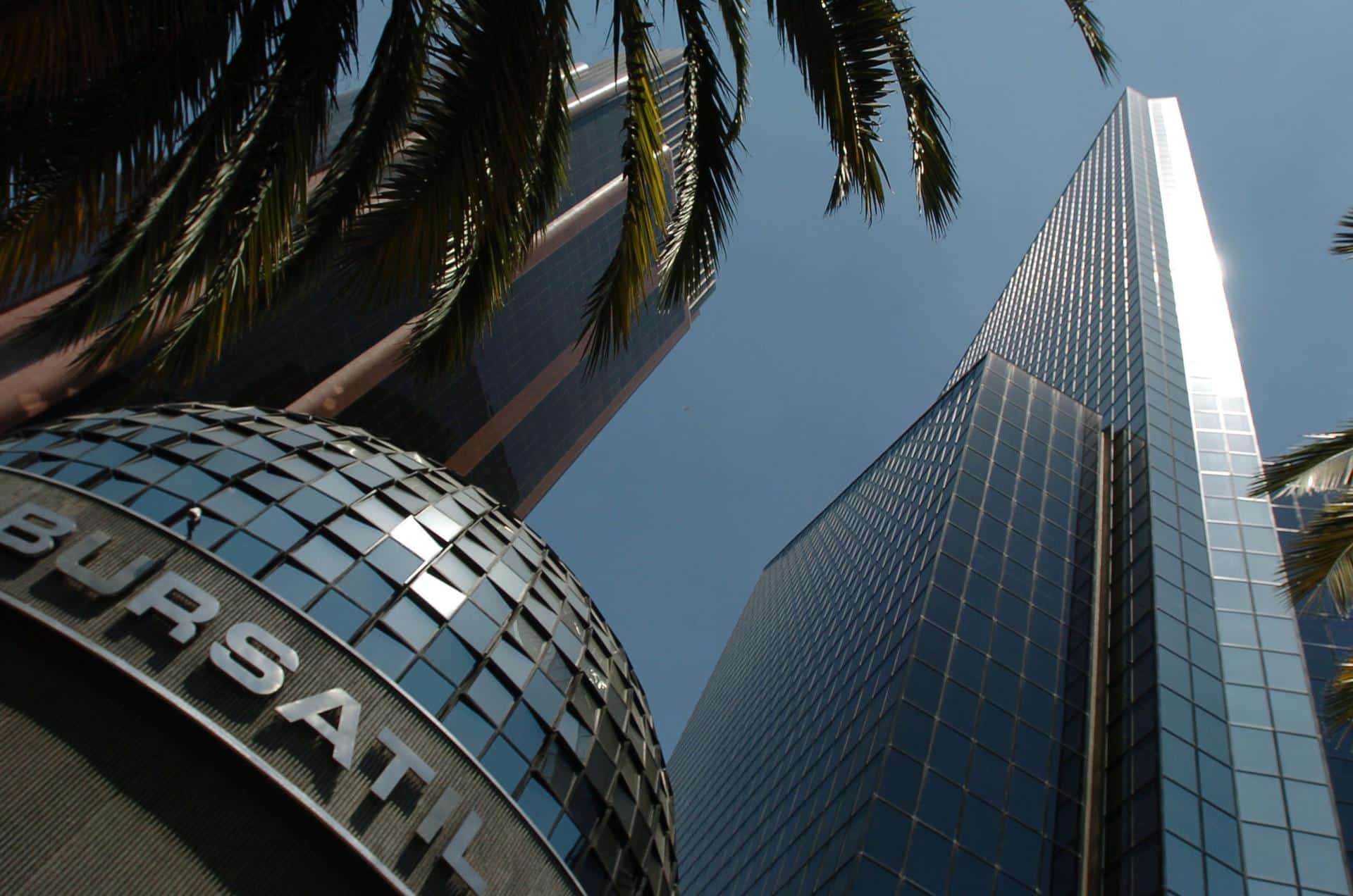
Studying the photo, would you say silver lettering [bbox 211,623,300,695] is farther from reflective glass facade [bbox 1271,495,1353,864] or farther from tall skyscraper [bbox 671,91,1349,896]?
reflective glass facade [bbox 1271,495,1353,864]

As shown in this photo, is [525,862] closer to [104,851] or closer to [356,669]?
[356,669]

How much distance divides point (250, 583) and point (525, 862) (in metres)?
6.12

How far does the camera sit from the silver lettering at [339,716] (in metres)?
13.6

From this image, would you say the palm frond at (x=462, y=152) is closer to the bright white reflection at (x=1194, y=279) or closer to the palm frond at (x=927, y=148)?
the palm frond at (x=927, y=148)

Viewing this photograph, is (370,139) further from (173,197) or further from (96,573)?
(96,573)

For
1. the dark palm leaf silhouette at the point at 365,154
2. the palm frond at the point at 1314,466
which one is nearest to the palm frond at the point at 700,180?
the dark palm leaf silhouette at the point at 365,154

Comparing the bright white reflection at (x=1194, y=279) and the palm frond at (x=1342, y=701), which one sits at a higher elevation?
the bright white reflection at (x=1194, y=279)

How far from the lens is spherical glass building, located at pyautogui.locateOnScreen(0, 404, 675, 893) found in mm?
16203

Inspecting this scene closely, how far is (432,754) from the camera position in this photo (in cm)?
1482

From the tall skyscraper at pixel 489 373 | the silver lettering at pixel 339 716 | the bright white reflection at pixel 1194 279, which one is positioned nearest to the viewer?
the silver lettering at pixel 339 716

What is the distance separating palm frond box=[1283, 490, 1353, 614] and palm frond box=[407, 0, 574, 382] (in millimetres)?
8784

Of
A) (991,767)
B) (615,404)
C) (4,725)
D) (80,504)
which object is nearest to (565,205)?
(615,404)

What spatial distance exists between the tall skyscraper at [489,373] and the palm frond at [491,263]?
A: 16.0 meters

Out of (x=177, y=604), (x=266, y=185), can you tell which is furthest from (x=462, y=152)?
(x=177, y=604)
